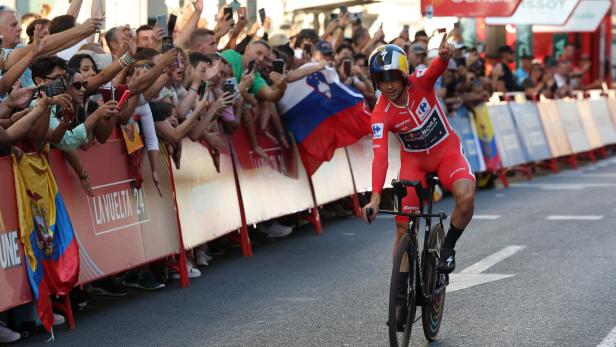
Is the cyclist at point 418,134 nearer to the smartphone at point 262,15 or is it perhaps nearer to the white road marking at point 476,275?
the white road marking at point 476,275

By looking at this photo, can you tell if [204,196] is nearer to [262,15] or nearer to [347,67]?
[262,15]

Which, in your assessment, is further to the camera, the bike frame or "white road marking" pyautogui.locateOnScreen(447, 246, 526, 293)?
"white road marking" pyautogui.locateOnScreen(447, 246, 526, 293)

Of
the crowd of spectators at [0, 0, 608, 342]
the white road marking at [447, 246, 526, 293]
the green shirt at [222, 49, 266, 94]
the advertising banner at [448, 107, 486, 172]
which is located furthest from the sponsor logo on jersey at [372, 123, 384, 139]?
the advertising banner at [448, 107, 486, 172]

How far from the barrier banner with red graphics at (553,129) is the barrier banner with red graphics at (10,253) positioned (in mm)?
15202

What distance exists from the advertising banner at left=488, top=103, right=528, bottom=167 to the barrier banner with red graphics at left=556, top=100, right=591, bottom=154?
2.71 meters

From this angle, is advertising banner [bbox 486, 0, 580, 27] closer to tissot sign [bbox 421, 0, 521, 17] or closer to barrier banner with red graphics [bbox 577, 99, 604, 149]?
barrier banner with red graphics [bbox 577, 99, 604, 149]

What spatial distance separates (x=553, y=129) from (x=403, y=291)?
1607cm

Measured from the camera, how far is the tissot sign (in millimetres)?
21547

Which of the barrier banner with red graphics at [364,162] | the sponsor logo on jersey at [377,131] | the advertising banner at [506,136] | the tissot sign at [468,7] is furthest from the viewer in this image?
the tissot sign at [468,7]

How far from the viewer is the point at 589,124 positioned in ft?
82.3

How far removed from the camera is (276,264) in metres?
11.9

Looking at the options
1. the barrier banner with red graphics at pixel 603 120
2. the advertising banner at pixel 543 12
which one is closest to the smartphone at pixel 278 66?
the advertising banner at pixel 543 12

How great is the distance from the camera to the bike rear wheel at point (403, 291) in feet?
24.0

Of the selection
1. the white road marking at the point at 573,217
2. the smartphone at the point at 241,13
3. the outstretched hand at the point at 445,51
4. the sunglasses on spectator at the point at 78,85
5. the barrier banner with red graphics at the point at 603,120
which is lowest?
the barrier banner with red graphics at the point at 603,120
